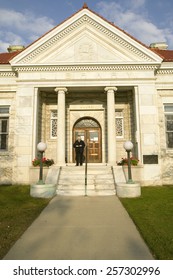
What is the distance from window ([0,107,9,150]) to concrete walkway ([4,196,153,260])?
313 inches

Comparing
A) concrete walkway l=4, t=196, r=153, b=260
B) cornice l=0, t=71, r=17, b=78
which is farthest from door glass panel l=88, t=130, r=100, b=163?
concrete walkway l=4, t=196, r=153, b=260

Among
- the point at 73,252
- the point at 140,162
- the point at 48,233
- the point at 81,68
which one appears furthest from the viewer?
the point at 81,68

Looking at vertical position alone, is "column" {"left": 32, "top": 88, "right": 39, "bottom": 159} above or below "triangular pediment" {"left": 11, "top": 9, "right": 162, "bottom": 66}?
below

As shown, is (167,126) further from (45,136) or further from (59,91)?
(45,136)

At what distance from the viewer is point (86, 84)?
12.8 m

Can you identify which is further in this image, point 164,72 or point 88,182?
point 164,72

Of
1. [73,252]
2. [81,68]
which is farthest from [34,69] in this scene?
[73,252]

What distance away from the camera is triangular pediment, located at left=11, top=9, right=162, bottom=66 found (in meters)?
12.8

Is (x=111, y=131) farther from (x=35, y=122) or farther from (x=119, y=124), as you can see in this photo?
(x=35, y=122)

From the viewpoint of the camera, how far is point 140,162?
12.0 meters

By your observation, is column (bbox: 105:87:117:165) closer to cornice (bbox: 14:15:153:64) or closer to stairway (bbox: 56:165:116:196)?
stairway (bbox: 56:165:116:196)

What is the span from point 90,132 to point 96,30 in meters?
6.69

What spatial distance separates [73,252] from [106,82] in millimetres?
10792

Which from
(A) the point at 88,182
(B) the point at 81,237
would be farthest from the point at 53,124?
(B) the point at 81,237
